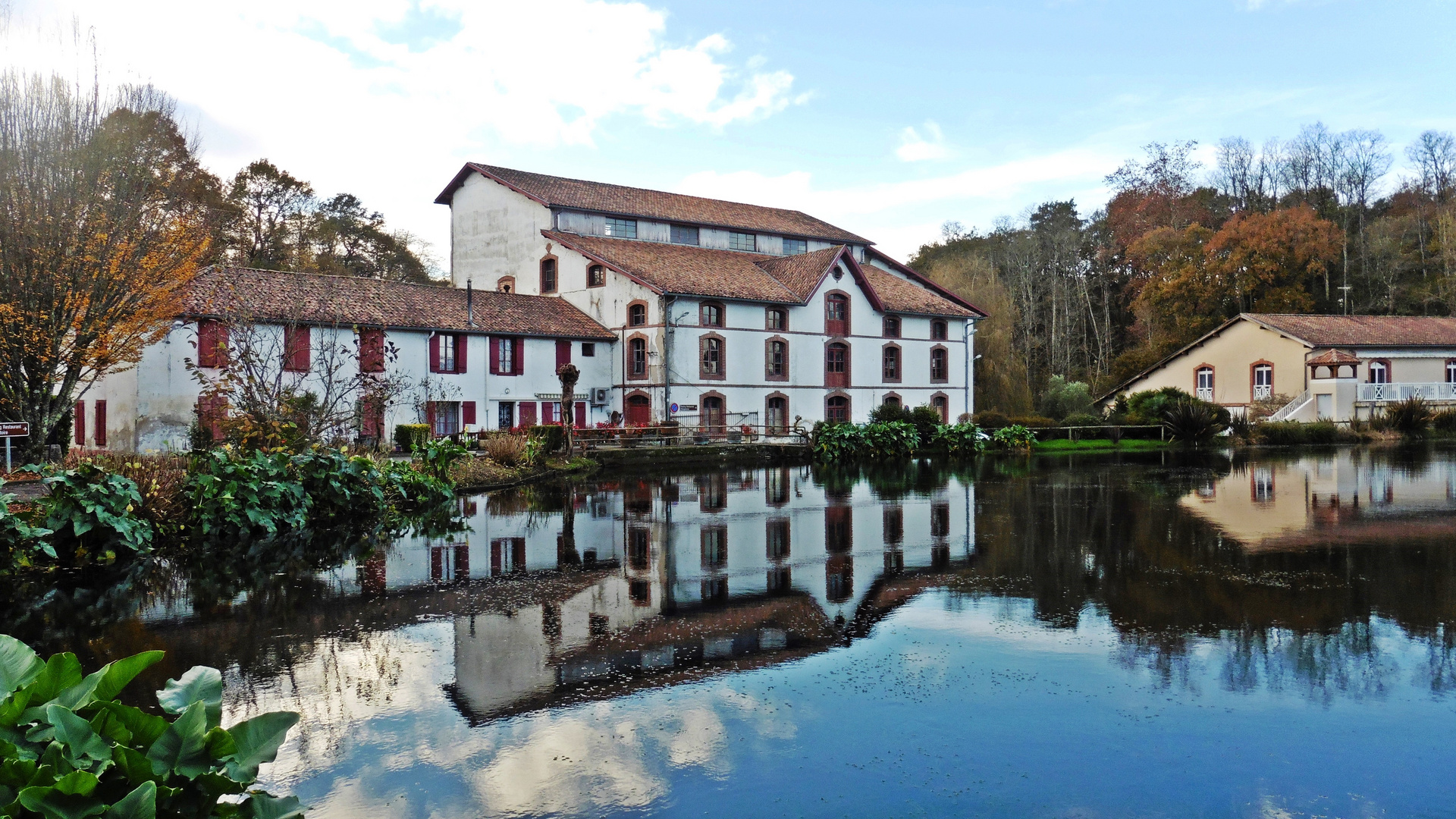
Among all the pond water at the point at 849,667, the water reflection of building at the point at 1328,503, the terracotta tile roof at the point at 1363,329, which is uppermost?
the terracotta tile roof at the point at 1363,329

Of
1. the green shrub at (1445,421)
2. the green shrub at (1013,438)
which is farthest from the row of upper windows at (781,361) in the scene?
the green shrub at (1445,421)

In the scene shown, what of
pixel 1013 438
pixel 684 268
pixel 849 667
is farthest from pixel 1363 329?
pixel 849 667

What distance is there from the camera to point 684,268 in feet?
137

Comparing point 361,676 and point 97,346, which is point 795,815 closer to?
point 361,676

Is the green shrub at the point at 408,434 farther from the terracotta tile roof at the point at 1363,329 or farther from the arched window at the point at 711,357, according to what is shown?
the terracotta tile roof at the point at 1363,329

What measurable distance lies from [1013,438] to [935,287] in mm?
12423

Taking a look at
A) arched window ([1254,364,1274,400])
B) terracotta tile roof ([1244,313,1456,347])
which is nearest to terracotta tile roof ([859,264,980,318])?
arched window ([1254,364,1274,400])

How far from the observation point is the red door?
39.3m

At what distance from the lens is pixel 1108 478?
25.5 m

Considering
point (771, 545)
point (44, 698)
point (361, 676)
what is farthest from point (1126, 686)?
point (771, 545)

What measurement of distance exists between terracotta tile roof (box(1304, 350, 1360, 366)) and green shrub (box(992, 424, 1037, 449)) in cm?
1615

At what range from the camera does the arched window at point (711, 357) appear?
3994 cm

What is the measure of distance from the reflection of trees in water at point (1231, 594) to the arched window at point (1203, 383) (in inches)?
1534

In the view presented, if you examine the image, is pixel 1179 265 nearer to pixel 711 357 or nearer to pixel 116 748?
pixel 711 357
